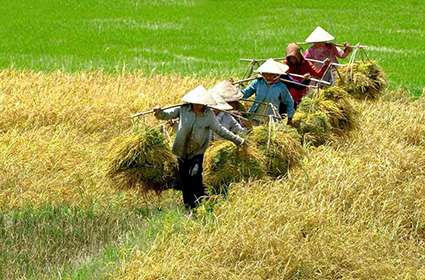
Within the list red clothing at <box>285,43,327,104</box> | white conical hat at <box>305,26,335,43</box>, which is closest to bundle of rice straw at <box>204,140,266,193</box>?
red clothing at <box>285,43,327,104</box>

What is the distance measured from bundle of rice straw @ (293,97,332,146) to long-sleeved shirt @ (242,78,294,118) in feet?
0.38

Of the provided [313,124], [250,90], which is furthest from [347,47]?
[313,124]

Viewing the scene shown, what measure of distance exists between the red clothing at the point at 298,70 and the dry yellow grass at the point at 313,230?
40.1 inches

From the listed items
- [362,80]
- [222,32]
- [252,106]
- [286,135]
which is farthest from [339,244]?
[222,32]

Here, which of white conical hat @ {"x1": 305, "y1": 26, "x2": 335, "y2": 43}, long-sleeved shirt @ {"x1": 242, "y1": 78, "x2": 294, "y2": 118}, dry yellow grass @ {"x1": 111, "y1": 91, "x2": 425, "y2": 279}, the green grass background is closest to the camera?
dry yellow grass @ {"x1": 111, "y1": 91, "x2": 425, "y2": 279}

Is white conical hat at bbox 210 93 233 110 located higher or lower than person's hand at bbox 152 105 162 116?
lower

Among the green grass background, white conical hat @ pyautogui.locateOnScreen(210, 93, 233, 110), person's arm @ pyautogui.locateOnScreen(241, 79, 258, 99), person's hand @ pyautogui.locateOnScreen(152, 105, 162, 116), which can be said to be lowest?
the green grass background

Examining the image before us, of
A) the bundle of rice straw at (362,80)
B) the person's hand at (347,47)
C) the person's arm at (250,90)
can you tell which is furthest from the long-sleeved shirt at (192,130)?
the person's hand at (347,47)

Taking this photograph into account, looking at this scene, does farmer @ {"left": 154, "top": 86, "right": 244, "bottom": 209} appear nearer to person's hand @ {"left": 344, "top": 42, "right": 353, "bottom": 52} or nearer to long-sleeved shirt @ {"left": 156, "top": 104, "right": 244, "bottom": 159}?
long-sleeved shirt @ {"left": 156, "top": 104, "right": 244, "bottom": 159}

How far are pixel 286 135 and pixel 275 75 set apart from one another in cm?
96

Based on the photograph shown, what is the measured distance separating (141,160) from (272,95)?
1.48 metres

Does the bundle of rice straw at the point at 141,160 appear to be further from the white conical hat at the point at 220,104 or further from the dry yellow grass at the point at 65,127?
the white conical hat at the point at 220,104

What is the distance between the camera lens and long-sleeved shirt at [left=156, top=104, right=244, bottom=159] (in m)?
6.43

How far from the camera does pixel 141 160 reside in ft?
21.2
